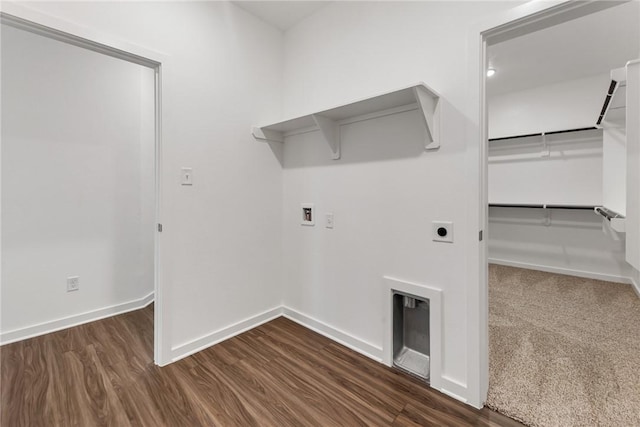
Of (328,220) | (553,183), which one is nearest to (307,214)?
(328,220)

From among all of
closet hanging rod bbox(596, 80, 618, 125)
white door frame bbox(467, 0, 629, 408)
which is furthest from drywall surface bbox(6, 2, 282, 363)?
closet hanging rod bbox(596, 80, 618, 125)

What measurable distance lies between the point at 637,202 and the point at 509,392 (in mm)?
1312

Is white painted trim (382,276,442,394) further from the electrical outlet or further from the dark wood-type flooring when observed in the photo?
the electrical outlet

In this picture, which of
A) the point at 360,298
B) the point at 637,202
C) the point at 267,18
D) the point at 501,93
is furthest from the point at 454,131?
the point at 501,93

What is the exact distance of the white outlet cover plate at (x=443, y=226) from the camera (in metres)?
1.51

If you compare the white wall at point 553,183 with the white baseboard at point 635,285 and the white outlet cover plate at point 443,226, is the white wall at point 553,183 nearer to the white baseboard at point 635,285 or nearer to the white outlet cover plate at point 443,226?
the white baseboard at point 635,285

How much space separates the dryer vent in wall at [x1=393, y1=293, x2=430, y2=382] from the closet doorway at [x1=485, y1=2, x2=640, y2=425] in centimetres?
41

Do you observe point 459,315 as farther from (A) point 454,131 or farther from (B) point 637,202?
(B) point 637,202

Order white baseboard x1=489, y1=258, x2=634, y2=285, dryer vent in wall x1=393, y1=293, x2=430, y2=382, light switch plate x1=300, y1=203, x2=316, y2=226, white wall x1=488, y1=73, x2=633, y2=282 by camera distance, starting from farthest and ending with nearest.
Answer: white wall x1=488, y1=73, x2=633, y2=282 → white baseboard x1=489, y1=258, x2=634, y2=285 → light switch plate x1=300, y1=203, x2=316, y2=226 → dryer vent in wall x1=393, y1=293, x2=430, y2=382

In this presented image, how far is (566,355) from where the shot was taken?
186 cm

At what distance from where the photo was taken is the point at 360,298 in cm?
197

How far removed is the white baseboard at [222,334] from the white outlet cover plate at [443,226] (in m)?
1.61

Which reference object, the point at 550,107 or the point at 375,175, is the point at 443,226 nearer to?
the point at 375,175

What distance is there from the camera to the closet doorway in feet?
5.15
